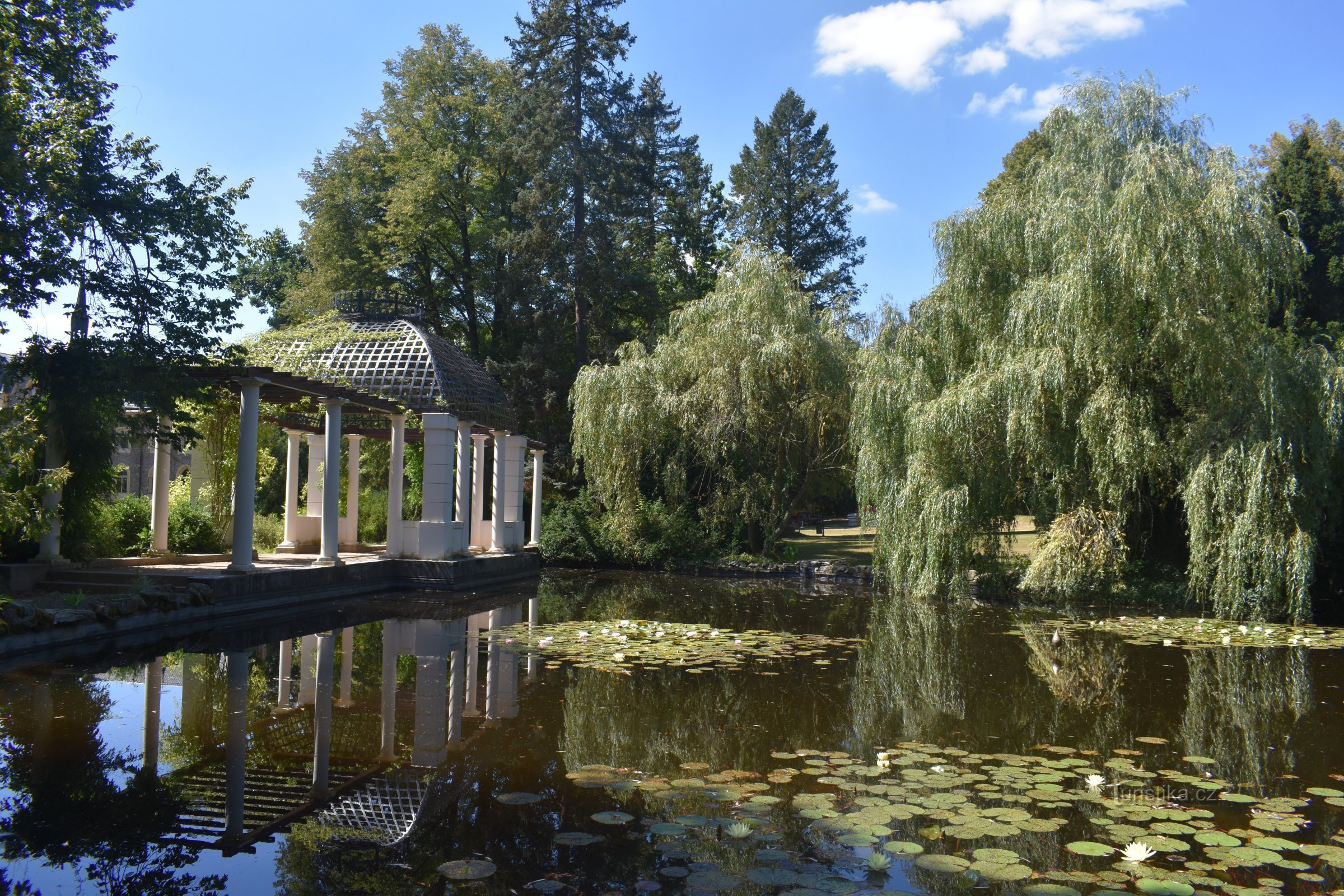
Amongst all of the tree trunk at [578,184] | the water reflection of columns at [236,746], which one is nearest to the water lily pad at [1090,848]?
the water reflection of columns at [236,746]

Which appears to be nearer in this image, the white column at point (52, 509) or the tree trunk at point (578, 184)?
the white column at point (52, 509)

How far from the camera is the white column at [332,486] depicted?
14.1 m

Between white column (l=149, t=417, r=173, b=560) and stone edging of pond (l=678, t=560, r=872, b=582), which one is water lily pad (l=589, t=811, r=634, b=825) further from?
stone edging of pond (l=678, t=560, r=872, b=582)

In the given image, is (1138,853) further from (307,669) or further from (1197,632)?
(1197,632)

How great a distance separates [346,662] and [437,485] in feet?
27.2

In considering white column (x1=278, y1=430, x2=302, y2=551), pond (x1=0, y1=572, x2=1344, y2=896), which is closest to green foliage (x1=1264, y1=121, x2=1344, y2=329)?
pond (x1=0, y1=572, x2=1344, y2=896)

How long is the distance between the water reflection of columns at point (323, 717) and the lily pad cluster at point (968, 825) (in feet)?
3.59

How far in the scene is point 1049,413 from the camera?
46.7ft

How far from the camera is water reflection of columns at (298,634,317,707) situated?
23.0ft

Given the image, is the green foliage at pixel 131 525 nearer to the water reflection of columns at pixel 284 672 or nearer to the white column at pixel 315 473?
the white column at pixel 315 473

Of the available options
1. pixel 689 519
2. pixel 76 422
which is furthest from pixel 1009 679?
pixel 689 519

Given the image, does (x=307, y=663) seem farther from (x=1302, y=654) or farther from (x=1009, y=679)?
(x=1302, y=654)

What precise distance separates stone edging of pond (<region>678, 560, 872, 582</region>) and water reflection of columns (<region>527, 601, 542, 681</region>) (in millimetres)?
7641

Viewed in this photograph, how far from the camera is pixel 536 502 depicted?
22.7 meters
